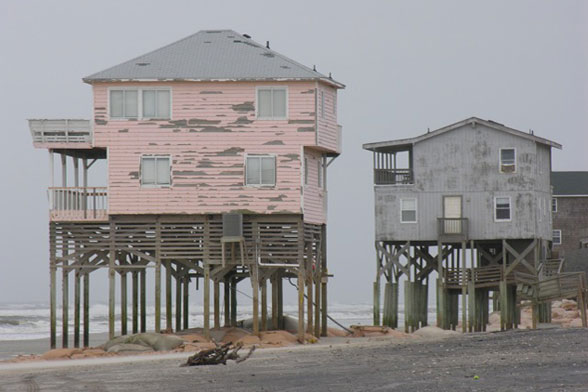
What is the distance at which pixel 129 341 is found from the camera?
4288cm

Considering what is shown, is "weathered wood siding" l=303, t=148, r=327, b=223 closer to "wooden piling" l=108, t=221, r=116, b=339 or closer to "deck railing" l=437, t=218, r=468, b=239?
"wooden piling" l=108, t=221, r=116, b=339

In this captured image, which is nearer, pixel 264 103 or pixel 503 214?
pixel 264 103

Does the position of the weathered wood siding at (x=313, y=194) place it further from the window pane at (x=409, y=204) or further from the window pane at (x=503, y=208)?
the window pane at (x=503, y=208)

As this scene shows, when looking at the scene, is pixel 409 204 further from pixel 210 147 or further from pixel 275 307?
pixel 210 147

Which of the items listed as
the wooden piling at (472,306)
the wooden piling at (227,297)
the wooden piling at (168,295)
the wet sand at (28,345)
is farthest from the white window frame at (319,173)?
the wet sand at (28,345)

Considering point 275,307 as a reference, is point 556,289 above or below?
above

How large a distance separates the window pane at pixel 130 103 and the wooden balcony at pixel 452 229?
1771 cm

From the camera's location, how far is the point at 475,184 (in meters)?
58.4

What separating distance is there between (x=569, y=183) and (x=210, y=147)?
4652 centimetres

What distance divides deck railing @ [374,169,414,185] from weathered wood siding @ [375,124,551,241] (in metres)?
0.46

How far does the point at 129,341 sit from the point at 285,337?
533 cm

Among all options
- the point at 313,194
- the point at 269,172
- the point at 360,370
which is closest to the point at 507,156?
the point at 313,194

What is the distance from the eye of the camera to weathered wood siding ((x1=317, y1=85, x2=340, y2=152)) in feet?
152

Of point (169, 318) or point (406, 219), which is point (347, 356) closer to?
point (169, 318)
